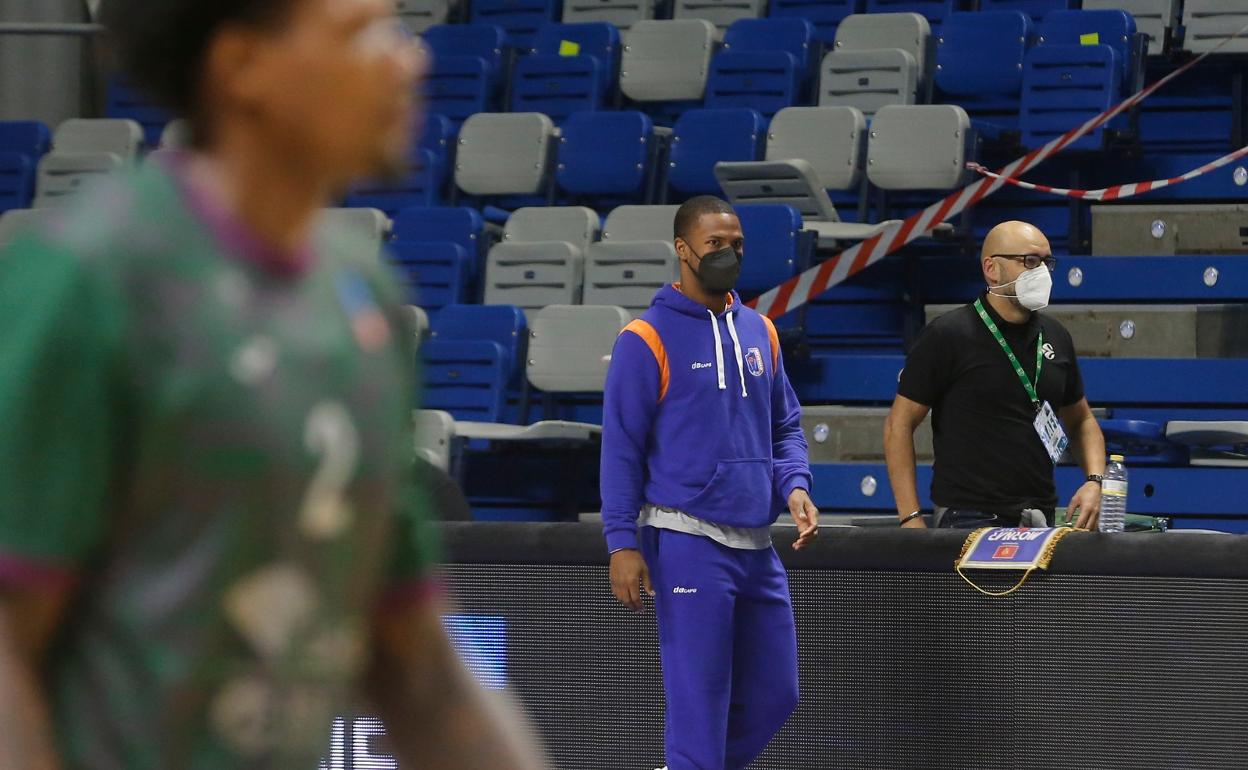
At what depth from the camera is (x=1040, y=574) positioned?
568cm

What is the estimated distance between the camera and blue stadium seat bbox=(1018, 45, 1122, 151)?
1055cm

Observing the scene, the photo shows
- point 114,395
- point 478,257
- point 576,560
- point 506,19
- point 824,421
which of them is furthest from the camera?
point 506,19

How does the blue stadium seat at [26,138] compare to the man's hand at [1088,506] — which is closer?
the man's hand at [1088,506]

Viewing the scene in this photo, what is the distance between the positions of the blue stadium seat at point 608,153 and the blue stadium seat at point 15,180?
366 centimetres

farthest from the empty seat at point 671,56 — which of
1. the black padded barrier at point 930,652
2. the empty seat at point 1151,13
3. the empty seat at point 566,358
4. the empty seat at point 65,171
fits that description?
the black padded barrier at point 930,652

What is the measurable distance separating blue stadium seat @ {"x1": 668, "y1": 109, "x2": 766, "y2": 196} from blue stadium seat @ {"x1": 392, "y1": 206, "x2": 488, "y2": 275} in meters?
1.23

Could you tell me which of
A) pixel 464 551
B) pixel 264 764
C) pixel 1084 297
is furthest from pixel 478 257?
pixel 264 764

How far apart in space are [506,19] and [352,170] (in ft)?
41.9

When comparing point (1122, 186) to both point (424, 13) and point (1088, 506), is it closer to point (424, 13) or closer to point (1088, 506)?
point (1088, 506)

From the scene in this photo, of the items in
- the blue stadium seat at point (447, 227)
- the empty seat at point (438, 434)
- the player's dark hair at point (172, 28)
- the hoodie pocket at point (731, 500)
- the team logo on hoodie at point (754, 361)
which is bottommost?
the empty seat at point (438, 434)

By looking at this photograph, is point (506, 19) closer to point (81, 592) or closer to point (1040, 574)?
point (1040, 574)

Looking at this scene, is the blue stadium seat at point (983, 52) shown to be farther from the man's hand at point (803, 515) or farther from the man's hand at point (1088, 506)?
the man's hand at point (803, 515)

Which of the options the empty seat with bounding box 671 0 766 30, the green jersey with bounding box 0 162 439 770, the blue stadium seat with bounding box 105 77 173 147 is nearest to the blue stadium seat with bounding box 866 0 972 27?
the empty seat with bounding box 671 0 766 30

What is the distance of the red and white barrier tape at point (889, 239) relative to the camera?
32.2 feet
